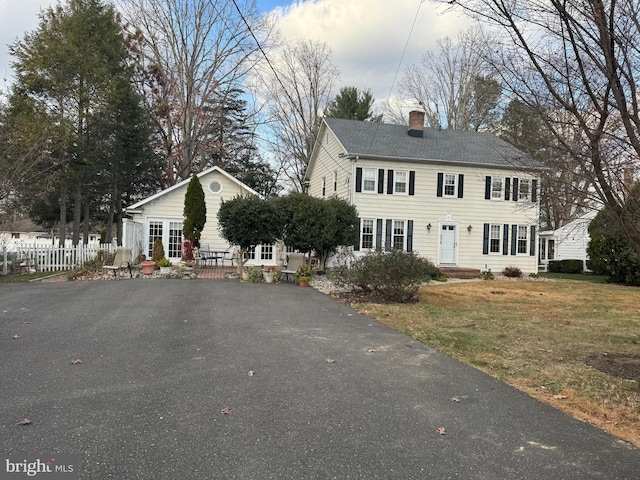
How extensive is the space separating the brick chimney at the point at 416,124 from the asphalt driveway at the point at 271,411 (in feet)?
54.3

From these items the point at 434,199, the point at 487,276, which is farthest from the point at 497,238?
the point at 434,199

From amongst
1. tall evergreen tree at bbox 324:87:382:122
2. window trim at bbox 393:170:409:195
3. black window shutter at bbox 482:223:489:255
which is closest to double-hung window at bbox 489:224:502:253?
black window shutter at bbox 482:223:489:255

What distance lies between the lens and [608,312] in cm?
1023

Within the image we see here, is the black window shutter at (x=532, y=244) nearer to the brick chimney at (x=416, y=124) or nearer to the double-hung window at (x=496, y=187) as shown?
the double-hung window at (x=496, y=187)

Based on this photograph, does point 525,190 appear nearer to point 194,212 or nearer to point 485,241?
point 194,212

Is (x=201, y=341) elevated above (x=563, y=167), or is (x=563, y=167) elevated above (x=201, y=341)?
(x=563, y=167)

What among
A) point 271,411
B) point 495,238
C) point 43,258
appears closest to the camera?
point 271,411

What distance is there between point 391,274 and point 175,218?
12.0 meters

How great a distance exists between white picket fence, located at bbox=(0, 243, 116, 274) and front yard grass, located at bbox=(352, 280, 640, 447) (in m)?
11.6

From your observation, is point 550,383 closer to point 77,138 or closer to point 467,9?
point 467,9

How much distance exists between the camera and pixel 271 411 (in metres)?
3.70

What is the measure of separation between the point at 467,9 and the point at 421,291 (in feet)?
31.0

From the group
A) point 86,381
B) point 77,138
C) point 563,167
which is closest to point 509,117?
point 563,167

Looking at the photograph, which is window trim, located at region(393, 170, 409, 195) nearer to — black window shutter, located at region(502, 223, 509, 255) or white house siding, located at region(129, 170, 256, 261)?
black window shutter, located at region(502, 223, 509, 255)
